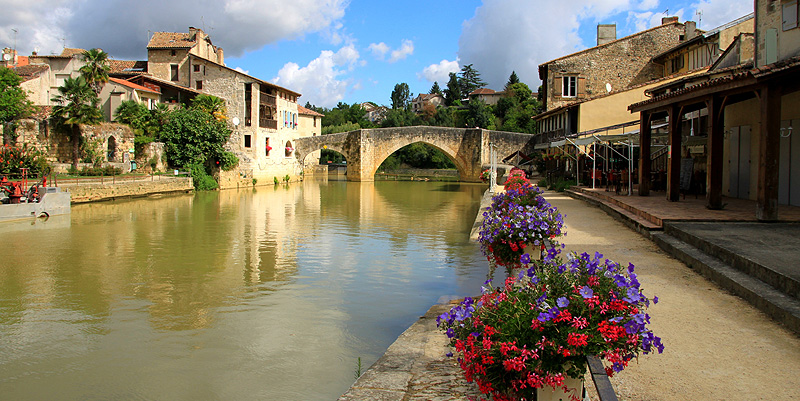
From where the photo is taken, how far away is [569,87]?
27484 mm

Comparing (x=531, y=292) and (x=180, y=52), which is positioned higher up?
(x=180, y=52)

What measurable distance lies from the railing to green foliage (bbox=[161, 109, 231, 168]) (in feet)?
14.1

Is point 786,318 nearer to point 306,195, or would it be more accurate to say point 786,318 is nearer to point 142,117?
point 306,195

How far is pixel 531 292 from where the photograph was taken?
103 inches

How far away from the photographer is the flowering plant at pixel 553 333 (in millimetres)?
2311

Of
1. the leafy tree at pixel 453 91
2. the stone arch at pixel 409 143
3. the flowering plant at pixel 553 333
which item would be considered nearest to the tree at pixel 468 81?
the leafy tree at pixel 453 91

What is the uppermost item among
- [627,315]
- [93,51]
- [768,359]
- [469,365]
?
[93,51]

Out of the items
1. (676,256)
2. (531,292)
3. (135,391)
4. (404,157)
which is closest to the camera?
(531,292)

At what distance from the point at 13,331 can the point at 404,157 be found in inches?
1851

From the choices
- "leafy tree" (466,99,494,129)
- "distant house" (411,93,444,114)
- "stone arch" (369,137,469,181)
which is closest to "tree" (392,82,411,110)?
"distant house" (411,93,444,114)

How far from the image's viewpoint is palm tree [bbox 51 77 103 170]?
76.9 ft

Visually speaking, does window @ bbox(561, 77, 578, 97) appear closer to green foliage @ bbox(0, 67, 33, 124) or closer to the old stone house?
the old stone house

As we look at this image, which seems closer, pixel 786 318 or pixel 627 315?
pixel 627 315

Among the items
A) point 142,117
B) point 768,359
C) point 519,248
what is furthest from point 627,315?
point 142,117
